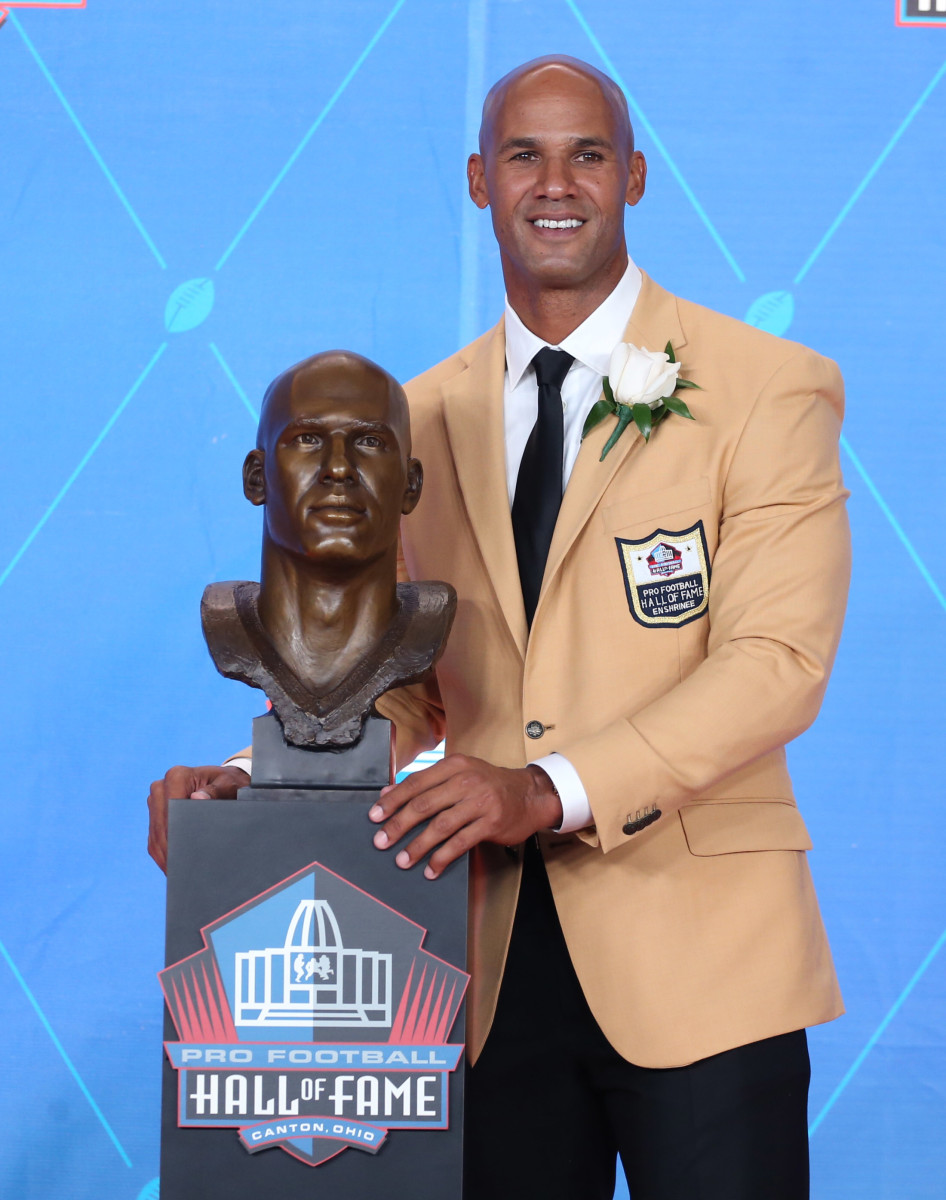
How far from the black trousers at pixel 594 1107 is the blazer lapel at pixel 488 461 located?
1.19 ft

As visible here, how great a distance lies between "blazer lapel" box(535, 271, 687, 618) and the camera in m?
1.94

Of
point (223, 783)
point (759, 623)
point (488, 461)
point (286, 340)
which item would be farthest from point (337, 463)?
point (286, 340)

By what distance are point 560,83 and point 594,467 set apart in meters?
0.56

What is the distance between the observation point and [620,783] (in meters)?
1.73

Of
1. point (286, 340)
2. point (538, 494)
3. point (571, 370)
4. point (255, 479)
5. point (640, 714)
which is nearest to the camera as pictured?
point (640, 714)

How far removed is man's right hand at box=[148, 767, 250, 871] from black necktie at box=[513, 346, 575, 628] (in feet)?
1.51

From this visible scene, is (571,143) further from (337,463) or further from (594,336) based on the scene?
(337,463)

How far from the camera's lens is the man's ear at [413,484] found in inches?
76.2

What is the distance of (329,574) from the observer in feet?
6.06

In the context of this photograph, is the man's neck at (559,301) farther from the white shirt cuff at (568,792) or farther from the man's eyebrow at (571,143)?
the white shirt cuff at (568,792)

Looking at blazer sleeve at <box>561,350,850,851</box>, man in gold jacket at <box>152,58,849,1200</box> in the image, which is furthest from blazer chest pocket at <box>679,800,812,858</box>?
blazer sleeve at <box>561,350,850,851</box>

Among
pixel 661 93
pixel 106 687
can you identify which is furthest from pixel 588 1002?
pixel 661 93

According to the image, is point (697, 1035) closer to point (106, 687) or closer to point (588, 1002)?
point (588, 1002)

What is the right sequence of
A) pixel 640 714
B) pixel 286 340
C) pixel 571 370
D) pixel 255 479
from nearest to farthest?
pixel 640 714 → pixel 255 479 → pixel 571 370 → pixel 286 340
